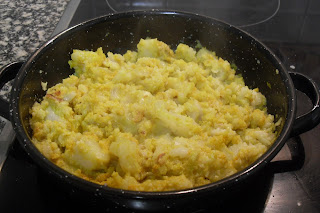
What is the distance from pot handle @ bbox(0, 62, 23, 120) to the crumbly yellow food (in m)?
0.09

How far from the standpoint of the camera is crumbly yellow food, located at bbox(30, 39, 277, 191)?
86 cm

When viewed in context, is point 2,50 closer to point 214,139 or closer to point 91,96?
point 91,96

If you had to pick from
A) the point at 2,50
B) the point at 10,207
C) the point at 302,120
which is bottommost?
the point at 10,207

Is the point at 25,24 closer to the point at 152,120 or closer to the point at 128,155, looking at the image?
the point at 152,120

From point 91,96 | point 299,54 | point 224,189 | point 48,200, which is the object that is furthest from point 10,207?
point 299,54

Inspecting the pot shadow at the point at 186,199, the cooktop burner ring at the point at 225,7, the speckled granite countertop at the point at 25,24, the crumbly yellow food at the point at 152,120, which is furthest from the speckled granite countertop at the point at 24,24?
the pot shadow at the point at 186,199

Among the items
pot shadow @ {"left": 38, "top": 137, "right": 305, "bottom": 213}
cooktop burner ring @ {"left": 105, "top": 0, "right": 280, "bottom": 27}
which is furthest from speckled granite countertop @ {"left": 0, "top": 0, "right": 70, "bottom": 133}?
pot shadow @ {"left": 38, "top": 137, "right": 305, "bottom": 213}

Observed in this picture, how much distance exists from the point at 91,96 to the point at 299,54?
3.00 feet

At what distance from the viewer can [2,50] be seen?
1.46 meters

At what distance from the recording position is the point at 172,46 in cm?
137

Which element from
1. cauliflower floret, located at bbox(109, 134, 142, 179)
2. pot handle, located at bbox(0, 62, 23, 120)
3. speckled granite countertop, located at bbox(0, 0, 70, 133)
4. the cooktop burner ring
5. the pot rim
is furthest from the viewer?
the cooktop burner ring

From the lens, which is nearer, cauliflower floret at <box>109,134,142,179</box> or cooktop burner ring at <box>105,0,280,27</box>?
cauliflower floret at <box>109,134,142,179</box>

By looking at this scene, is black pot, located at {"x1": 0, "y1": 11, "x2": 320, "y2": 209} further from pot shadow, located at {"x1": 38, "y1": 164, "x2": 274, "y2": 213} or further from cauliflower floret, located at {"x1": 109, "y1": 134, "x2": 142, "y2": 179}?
cauliflower floret, located at {"x1": 109, "y1": 134, "x2": 142, "y2": 179}

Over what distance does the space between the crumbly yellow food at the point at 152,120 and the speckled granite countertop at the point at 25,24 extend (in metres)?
0.39
